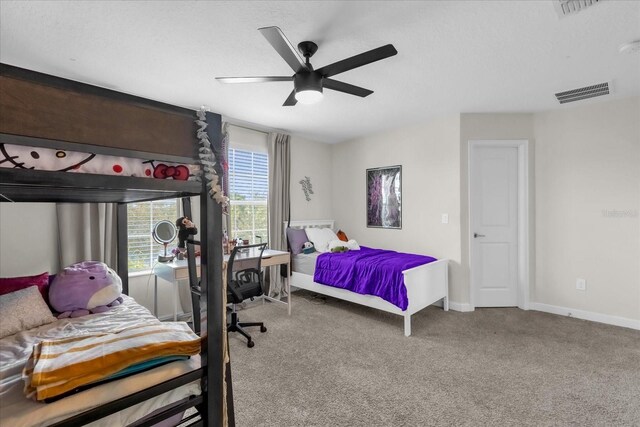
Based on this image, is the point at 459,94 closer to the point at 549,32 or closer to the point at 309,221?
the point at 549,32

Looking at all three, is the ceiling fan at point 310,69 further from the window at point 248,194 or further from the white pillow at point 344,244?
the white pillow at point 344,244

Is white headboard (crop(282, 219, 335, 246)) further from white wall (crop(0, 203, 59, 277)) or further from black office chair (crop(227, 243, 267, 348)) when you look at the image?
white wall (crop(0, 203, 59, 277))

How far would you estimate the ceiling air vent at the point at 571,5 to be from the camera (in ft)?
5.62

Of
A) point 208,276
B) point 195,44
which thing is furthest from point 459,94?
point 208,276

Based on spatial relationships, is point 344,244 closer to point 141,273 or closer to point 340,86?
point 340,86

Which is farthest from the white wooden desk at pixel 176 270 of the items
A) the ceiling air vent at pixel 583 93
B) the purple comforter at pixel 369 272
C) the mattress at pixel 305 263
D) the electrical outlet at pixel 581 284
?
the ceiling air vent at pixel 583 93

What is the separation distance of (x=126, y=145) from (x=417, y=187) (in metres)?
3.75

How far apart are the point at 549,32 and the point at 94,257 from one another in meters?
4.23

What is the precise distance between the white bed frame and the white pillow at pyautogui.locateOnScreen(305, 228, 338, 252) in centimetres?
51

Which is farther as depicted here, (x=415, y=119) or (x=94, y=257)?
(x=415, y=119)

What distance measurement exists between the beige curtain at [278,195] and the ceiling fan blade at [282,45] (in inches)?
91.6

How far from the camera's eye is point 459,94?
3.06m

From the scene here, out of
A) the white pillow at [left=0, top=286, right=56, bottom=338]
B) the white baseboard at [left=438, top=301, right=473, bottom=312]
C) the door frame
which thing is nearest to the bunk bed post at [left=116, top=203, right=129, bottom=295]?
the white pillow at [left=0, top=286, right=56, bottom=338]

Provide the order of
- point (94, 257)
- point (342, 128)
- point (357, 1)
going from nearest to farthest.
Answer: point (357, 1) < point (94, 257) < point (342, 128)
